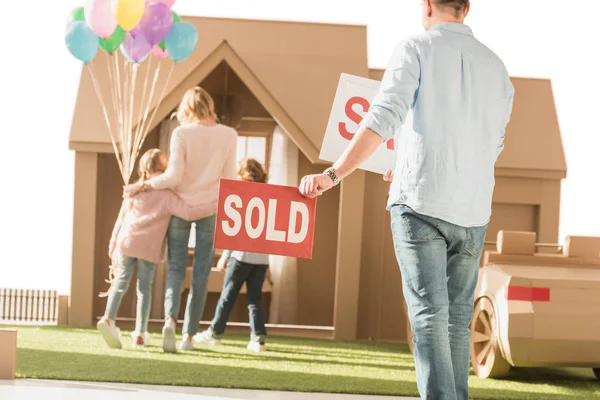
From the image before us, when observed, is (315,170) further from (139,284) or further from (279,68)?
(139,284)

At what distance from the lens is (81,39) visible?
8680 mm

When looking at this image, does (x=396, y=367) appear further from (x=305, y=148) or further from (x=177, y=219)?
(x=305, y=148)

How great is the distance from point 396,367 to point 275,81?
401 cm

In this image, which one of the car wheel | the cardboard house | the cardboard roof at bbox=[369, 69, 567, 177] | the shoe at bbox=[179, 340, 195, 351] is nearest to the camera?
the car wheel

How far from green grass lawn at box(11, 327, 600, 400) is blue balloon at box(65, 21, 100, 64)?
2639 millimetres

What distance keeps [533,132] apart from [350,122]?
6.13 m

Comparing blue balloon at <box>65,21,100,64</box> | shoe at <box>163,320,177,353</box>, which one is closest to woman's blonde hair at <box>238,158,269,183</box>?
shoe at <box>163,320,177,353</box>

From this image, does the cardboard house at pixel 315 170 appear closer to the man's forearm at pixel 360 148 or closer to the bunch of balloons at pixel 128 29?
the bunch of balloons at pixel 128 29

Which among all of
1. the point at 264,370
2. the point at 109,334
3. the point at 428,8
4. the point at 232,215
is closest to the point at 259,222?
the point at 232,215

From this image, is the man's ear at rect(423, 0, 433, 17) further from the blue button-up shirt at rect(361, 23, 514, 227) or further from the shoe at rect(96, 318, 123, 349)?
the shoe at rect(96, 318, 123, 349)

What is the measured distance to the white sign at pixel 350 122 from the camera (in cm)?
493

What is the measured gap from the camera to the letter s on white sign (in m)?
4.10

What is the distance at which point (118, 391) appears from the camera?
557 centimetres

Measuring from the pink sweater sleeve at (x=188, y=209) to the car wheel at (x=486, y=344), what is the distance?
2.24 metres
